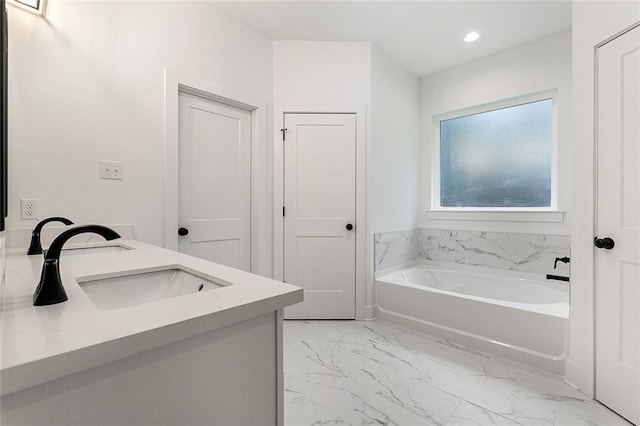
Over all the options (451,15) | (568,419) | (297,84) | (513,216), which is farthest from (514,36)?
(568,419)

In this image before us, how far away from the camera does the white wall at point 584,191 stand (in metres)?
1.63

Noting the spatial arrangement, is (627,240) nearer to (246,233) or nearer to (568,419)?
(568,419)

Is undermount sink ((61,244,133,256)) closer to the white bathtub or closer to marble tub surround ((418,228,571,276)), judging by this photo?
the white bathtub

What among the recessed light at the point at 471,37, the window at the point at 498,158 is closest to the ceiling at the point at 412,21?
the recessed light at the point at 471,37

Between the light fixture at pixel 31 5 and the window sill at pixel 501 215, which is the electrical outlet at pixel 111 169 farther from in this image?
the window sill at pixel 501 215

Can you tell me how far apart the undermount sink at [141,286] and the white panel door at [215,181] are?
1.27 m

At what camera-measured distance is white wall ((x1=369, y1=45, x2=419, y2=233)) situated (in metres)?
2.83

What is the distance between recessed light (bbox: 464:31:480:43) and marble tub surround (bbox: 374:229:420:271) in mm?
1902

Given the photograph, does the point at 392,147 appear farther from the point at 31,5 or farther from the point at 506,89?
the point at 31,5

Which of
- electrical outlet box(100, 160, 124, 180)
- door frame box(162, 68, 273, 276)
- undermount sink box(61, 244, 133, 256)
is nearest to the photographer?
undermount sink box(61, 244, 133, 256)

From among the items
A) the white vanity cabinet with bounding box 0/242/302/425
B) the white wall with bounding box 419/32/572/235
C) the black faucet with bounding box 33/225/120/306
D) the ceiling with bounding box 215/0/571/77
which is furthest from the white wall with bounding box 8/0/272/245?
the white wall with bounding box 419/32/572/235

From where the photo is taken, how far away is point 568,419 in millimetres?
1455

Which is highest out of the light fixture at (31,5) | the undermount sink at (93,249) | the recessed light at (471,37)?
the recessed light at (471,37)

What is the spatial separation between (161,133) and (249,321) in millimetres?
1863
